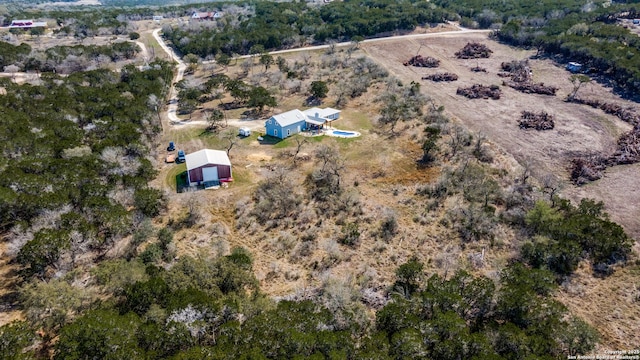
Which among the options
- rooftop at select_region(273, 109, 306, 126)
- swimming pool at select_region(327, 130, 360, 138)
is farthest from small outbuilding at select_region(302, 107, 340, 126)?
swimming pool at select_region(327, 130, 360, 138)

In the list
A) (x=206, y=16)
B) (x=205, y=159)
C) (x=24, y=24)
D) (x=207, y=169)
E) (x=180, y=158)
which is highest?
(x=206, y=16)

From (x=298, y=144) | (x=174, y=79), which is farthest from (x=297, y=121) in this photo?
(x=174, y=79)

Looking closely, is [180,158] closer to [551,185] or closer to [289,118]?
[289,118]

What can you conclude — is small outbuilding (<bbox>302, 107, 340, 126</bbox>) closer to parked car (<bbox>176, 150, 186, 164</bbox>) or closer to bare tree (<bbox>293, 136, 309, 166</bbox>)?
bare tree (<bbox>293, 136, 309, 166</bbox>)

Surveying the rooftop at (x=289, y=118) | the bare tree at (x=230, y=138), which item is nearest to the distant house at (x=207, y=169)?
the bare tree at (x=230, y=138)

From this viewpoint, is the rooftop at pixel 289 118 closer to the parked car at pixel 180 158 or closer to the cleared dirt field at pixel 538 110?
the parked car at pixel 180 158

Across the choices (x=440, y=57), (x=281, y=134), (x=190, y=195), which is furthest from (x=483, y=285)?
(x=440, y=57)
